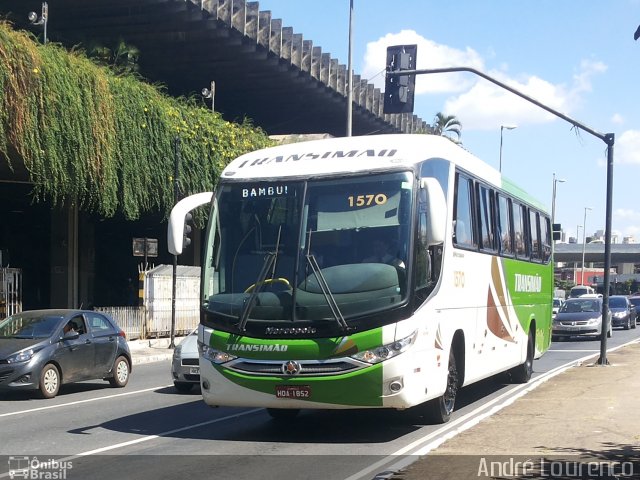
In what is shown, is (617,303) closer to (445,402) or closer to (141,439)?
(445,402)

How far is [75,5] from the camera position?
32.9 m

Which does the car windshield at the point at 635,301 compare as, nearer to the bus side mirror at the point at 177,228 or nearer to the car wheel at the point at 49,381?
the car wheel at the point at 49,381

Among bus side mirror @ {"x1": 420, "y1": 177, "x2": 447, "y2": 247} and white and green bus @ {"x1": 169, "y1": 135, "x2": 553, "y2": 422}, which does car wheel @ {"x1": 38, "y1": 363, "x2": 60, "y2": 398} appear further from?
bus side mirror @ {"x1": 420, "y1": 177, "x2": 447, "y2": 247}

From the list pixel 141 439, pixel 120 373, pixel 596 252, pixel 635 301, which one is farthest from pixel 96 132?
pixel 596 252

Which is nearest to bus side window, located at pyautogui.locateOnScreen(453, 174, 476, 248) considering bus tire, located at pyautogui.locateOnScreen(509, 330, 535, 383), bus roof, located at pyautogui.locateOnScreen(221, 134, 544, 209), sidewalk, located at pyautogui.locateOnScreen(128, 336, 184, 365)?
bus roof, located at pyautogui.locateOnScreen(221, 134, 544, 209)

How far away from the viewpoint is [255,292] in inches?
400

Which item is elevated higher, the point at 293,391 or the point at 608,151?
the point at 608,151

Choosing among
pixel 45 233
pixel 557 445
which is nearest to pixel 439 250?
pixel 557 445

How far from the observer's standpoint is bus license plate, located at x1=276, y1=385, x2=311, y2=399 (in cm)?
993

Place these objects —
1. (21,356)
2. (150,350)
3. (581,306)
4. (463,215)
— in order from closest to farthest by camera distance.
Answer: (463,215) → (21,356) → (150,350) → (581,306)

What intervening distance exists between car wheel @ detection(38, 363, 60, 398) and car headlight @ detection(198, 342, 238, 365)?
5.79 m

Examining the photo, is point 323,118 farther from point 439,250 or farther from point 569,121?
point 439,250

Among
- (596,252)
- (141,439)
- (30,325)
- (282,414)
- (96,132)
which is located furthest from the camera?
(596,252)

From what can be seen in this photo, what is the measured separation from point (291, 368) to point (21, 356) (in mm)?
6971
